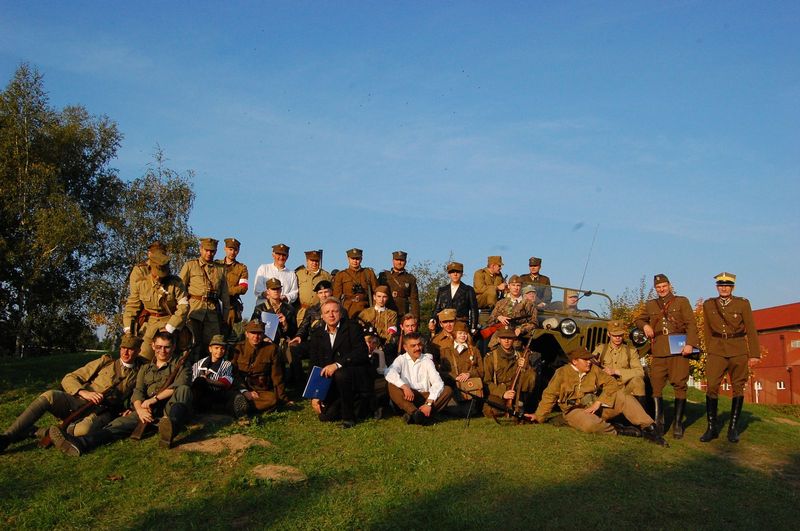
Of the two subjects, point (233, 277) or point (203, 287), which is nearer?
point (203, 287)

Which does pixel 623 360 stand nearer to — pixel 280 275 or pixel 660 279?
pixel 660 279

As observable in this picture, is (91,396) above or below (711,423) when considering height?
below

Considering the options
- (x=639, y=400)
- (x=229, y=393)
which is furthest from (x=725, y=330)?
(x=229, y=393)

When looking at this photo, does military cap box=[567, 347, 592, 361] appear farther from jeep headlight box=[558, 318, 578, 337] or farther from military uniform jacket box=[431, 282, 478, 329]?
military uniform jacket box=[431, 282, 478, 329]

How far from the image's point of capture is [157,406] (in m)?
8.95

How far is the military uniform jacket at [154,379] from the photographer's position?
29.5 ft

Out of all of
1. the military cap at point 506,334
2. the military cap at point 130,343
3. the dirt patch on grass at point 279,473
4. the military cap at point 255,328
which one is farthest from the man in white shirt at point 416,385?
the military cap at point 130,343

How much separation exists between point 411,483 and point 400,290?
5766mm

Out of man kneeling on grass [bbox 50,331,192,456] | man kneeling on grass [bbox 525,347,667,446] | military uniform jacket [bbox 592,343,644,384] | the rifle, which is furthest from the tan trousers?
the rifle

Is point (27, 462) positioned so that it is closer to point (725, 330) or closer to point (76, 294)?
point (725, 330)

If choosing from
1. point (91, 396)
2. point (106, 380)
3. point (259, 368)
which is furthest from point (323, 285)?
point (91, 396)

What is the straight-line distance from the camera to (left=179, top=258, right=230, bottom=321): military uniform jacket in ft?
35.8

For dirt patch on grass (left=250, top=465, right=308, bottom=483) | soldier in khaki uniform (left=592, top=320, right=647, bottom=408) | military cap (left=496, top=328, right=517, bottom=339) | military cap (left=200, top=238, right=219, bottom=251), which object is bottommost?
dirt patch on grass (left=250, top=465, right=308, bottom=483)

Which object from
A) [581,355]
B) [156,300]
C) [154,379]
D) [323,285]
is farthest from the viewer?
[323,285]
